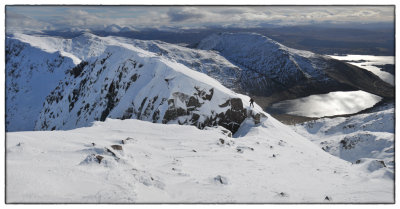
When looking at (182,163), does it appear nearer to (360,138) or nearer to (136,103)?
(136,103)

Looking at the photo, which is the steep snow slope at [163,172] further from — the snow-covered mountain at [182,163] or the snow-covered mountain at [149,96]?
the snow-covered mountain at [149,96]

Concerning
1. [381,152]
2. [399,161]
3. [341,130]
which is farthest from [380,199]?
[341,130]

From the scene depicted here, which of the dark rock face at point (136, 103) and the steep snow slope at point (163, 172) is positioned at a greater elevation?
the dark rock face at point (136, 103)

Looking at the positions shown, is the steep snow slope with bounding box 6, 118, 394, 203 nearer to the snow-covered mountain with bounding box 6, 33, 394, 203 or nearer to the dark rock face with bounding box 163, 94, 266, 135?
the snow-covered mountain with bounding box 6, 33, 394, 203

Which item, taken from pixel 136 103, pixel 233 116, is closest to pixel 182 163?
pixel 233 116

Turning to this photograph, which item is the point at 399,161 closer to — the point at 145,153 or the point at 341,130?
the point at 145,153

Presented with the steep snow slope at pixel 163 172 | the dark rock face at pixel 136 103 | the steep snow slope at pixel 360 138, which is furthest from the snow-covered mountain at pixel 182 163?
the steep snow slope at pixel 360 138

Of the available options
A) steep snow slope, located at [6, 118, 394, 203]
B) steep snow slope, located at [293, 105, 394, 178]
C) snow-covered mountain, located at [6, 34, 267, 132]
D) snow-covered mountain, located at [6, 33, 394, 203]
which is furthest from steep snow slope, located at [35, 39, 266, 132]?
steep snow slope, located at [293, 105, 394, 178]
